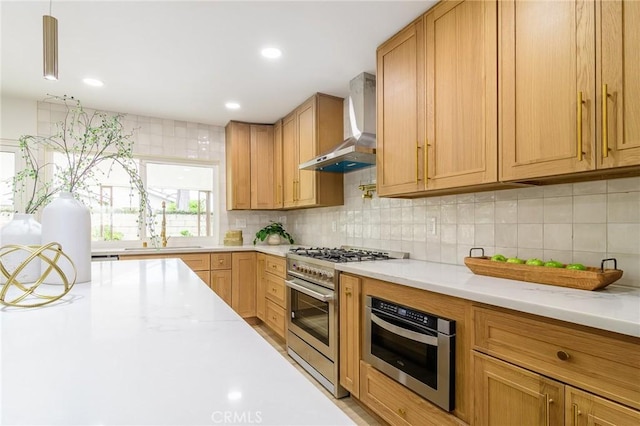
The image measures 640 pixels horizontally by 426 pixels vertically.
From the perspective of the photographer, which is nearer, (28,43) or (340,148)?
(28,43)

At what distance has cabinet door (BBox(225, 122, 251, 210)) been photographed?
13.2 feet

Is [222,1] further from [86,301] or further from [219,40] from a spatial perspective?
[86,301]

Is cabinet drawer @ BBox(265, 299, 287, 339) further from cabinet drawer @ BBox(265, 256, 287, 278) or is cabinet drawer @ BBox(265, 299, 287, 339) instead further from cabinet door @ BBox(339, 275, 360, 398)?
cabinet door @ BBox(339, 275, 360, 398)

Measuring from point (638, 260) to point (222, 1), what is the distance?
2.41 meters

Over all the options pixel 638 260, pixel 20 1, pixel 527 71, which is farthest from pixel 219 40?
pixel 638 260

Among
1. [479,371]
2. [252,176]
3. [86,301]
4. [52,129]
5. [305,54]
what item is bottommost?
[479,371]

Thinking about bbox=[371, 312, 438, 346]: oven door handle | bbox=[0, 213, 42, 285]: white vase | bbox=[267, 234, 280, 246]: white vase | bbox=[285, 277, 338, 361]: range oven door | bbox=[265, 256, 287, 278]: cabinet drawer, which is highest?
bbox=[0, 213, 42, 285]: white vase

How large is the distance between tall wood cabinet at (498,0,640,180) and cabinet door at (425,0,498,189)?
60mm

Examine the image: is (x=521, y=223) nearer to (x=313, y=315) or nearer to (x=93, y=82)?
(x=313, y=315)

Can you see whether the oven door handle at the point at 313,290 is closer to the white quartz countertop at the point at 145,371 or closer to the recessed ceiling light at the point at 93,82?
the white quartz countertop at the point at 145,371

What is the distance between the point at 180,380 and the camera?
51 centimetres

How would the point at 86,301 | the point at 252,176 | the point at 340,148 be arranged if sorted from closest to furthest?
the point at 86,301, the point at 340,148, the point at 252,176

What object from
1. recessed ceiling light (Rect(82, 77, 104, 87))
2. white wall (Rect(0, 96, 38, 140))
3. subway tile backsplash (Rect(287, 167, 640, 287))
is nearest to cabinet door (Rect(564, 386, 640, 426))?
subway tile backsplash (Rect(287, 167, 640, 287))

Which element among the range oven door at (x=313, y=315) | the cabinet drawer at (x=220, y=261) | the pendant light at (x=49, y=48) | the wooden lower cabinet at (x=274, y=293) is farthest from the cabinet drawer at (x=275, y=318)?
the pendant light at (x=49, y=48)
